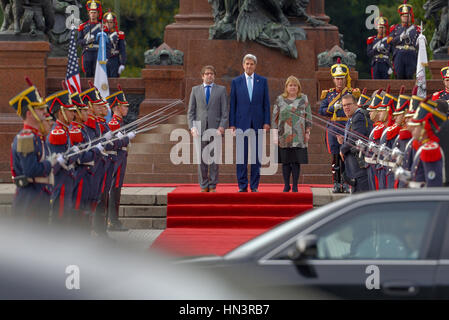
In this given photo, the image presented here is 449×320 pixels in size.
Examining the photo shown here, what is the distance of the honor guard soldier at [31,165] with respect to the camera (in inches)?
368

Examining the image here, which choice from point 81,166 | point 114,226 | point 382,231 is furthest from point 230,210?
point 382,231

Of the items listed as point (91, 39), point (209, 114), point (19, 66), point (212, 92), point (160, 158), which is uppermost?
point (91, 39)

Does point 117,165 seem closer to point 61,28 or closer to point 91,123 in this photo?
point 91,123

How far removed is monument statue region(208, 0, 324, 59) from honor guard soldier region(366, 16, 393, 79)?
3.53 metres

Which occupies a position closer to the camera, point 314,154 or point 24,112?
point 24,112

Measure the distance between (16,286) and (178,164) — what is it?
12.0m

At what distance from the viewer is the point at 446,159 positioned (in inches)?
372

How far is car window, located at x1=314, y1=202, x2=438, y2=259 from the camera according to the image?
5.59 meters

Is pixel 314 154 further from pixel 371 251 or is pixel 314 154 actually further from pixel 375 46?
pixel 371 251

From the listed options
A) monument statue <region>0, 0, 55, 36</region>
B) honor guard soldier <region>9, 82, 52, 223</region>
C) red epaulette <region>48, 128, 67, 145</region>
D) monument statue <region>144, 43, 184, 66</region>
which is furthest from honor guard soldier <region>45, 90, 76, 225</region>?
→ monument statue <region>0, 0, 55, 36</region>

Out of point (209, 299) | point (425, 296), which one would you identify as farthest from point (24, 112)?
point (425, 296)

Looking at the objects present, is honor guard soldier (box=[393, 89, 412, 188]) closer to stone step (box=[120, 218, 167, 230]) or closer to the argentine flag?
stone step (box=[120, 218, 167, 230])

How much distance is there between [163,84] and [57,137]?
965 centimetres

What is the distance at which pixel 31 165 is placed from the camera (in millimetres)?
9336
